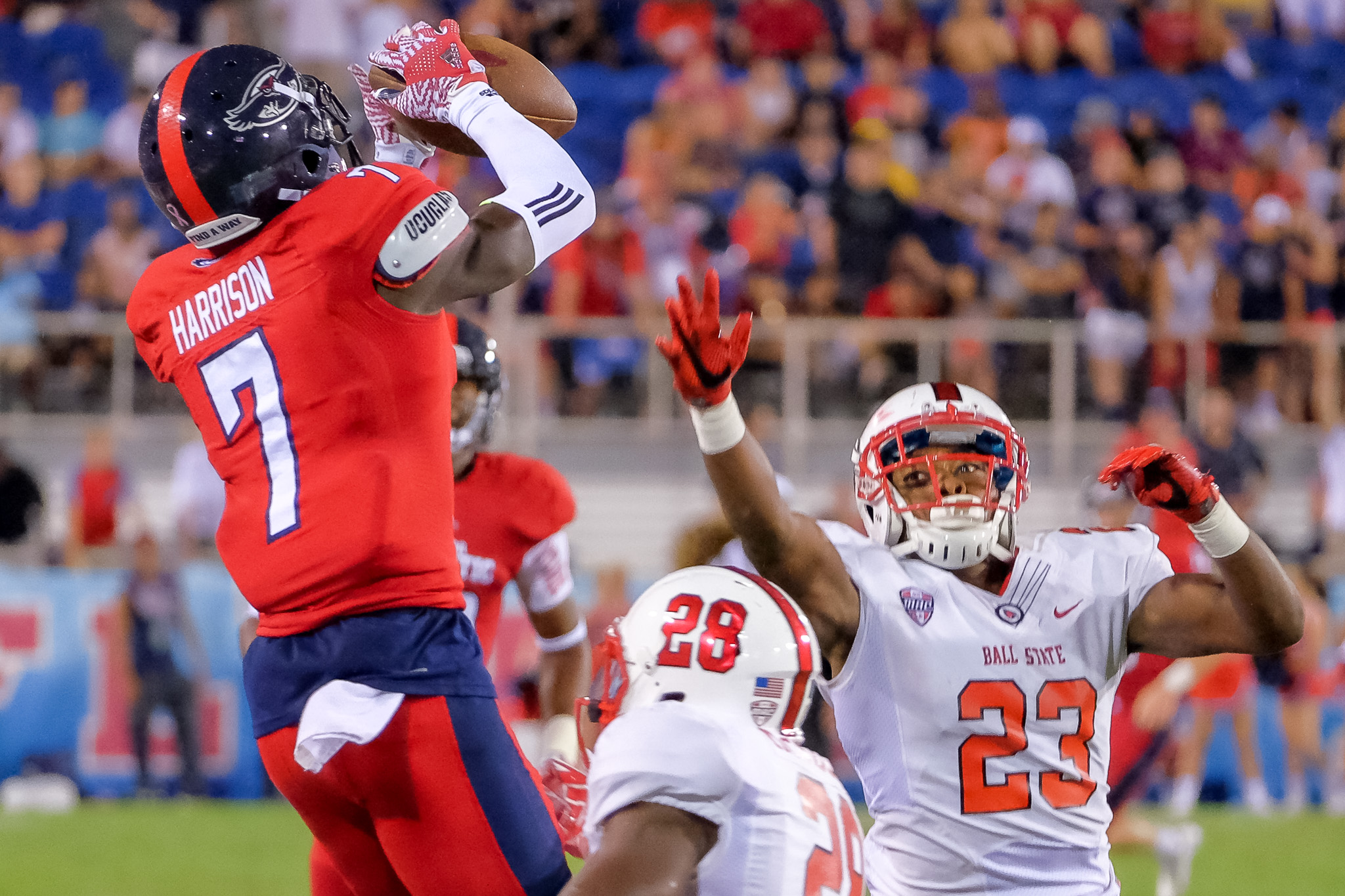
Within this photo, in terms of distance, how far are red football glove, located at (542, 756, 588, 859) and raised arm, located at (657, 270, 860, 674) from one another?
23.0 inches

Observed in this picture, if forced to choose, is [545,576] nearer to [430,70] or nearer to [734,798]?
[430,70]

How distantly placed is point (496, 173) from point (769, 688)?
104cm

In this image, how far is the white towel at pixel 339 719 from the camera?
2.82 meters

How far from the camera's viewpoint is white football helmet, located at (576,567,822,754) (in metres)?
2.65

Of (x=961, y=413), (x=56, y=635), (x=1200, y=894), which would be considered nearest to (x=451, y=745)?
(x=961, y=413)

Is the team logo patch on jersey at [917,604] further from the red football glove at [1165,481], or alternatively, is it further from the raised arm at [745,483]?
the red football glove at [1165,481]

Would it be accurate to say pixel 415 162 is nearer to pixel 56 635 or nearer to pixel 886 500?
pixel 886 500

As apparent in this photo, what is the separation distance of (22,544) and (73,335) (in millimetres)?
1436

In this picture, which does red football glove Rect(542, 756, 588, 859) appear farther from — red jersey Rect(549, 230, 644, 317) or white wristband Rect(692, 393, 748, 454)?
red jersey Rect(549, 230, 644, 317)


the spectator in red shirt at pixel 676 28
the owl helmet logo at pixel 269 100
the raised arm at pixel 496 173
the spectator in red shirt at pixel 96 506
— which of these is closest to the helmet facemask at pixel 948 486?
the raised arm at pixel 496 173

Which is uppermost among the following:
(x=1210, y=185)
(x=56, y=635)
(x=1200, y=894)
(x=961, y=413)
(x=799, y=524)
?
(x=1210, y=185)

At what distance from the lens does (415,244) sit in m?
2.87

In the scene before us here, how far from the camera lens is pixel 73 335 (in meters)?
11.0

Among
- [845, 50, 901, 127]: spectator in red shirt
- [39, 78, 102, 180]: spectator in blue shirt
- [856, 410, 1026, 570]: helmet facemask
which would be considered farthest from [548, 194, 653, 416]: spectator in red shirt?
[856, 410, 1026, 570]: helmet facemask
